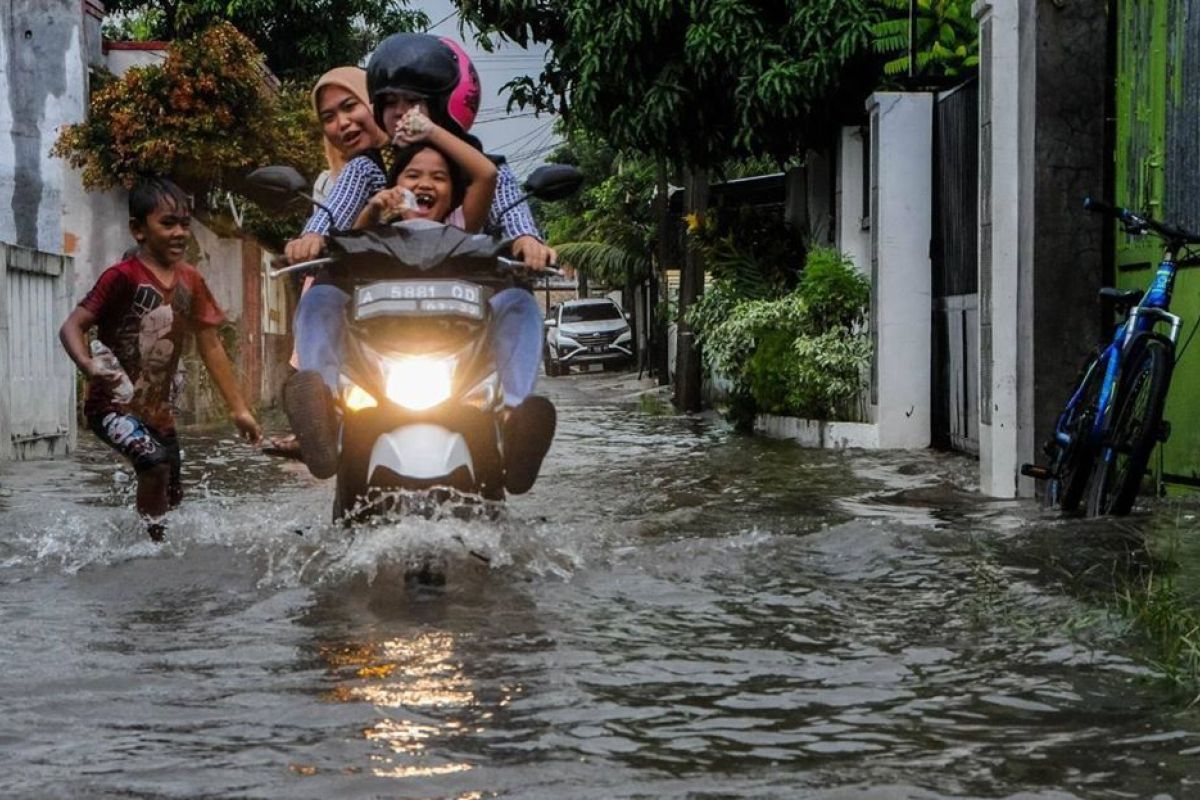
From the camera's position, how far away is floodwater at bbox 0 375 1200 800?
12.3ft

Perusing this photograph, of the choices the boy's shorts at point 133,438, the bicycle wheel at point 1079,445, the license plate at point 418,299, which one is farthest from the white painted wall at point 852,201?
the license plate at point 418,299

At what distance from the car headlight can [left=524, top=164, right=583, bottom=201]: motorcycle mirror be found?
1.06 meters

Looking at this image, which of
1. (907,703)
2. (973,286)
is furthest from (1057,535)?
(973,286)

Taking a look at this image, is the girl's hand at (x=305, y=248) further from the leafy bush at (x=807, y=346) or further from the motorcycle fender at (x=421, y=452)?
the leafy bush at (x=807, y=346)

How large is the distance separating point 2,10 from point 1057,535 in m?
18.6

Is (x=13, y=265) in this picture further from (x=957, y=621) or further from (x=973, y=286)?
(x=957, y=621)

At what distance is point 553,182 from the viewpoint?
22.1 ft

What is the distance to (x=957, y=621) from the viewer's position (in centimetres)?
557

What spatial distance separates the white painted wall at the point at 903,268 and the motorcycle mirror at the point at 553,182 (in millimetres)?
7542

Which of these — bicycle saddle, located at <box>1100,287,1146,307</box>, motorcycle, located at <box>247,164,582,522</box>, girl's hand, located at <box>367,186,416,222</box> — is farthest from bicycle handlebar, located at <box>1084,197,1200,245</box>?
girl's hand, located at <box>367,186,416,222</box>

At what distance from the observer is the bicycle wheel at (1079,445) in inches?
320

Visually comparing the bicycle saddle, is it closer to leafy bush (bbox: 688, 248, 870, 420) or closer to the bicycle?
the bicycle

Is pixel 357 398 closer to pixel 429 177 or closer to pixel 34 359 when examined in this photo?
pixel 429 177

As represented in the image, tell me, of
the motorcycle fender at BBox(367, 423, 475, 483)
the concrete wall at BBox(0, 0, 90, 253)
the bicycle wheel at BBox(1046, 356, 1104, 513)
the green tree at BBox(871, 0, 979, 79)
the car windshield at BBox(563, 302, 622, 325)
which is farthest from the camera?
the car windshield at BBox(563, 302, 622, 325)
